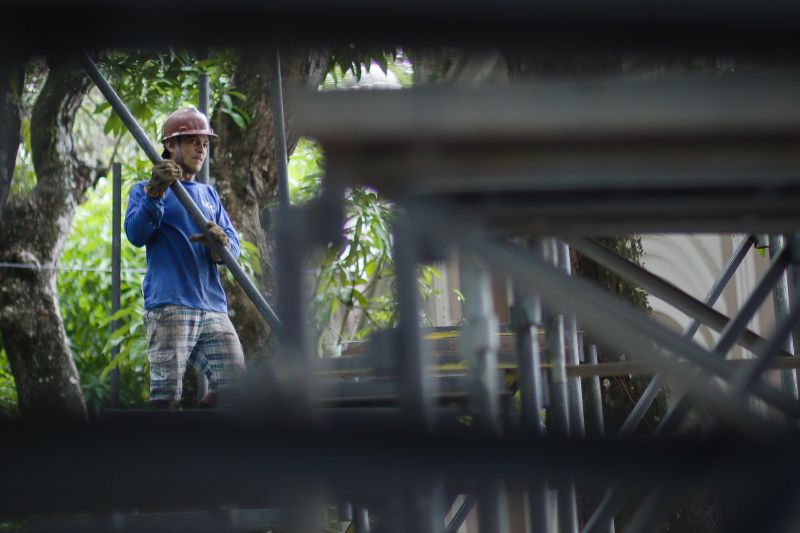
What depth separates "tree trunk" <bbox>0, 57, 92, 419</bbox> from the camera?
256 inches

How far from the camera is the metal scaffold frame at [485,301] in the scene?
1054 millimetres

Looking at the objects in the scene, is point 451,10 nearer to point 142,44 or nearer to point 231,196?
point 142,44

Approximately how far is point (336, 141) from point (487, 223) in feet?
1.01

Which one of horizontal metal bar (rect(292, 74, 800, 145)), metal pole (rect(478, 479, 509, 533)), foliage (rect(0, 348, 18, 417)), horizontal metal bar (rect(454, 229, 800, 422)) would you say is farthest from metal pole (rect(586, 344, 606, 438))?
foliage (rect(0, 348, 18, 417))

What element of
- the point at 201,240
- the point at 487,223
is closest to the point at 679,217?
the point at 487,223

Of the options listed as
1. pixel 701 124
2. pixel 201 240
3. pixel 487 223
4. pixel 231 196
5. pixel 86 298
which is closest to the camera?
pixel 701 124

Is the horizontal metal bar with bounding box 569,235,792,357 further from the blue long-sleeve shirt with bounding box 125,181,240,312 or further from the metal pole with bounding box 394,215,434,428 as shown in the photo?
the metal pole with bounding box 394,215,434,428

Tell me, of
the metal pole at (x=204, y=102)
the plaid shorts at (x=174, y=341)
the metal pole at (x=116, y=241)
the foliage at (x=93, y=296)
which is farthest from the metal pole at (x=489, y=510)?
the foliage at (x=93, y=296)

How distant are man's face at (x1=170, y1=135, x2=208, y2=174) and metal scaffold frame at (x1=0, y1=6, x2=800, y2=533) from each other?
2854mm

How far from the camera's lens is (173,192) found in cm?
433

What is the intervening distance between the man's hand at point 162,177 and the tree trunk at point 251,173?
77.5 inches

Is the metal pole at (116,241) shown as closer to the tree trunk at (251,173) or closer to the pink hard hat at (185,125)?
the tree trunk at (251,173)

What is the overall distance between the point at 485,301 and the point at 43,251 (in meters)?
5.44

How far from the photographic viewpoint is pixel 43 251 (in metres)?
6.77
